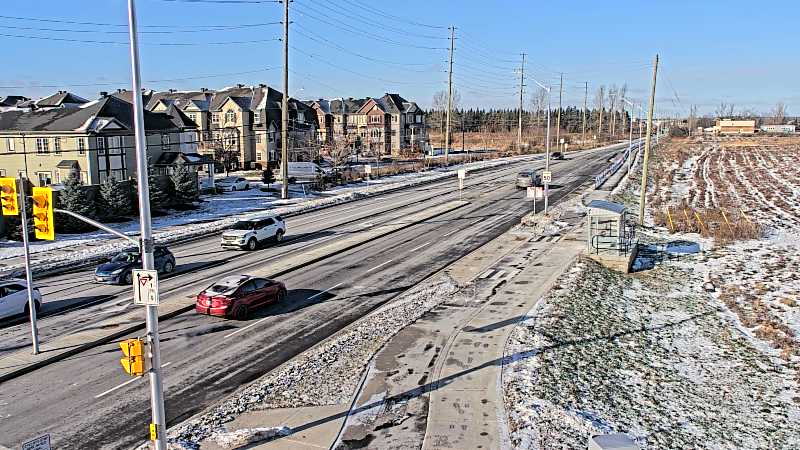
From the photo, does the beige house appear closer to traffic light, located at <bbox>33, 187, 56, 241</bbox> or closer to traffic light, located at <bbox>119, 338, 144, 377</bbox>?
traffic light, located at <bbox>33, 187, 56, 241</bbox>

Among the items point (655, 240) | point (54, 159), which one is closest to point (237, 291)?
point (655, 240)

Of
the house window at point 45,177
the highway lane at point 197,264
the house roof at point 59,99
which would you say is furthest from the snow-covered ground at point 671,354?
the house roof at point 59,99

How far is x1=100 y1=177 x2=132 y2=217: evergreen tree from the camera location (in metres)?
42.8

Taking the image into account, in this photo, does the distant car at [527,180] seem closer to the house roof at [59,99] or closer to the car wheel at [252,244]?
the car wheel at [252,244]

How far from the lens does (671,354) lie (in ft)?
64.4

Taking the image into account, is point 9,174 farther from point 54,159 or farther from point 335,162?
point 335,162

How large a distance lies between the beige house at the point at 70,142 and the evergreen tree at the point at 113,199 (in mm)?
6776

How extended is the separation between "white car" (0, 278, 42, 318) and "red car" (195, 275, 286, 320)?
5.76 meters

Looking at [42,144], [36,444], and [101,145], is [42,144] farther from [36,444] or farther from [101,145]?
[36,444]

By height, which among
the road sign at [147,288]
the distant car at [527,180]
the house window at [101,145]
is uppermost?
the house window at [101,145]

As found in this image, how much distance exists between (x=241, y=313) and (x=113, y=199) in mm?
25467

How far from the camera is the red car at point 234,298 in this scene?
21609 millimetres

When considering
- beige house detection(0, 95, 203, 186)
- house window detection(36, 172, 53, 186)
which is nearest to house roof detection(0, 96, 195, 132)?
beige house detection(0, 95, 203, 186)

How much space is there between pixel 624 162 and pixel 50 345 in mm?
84817
